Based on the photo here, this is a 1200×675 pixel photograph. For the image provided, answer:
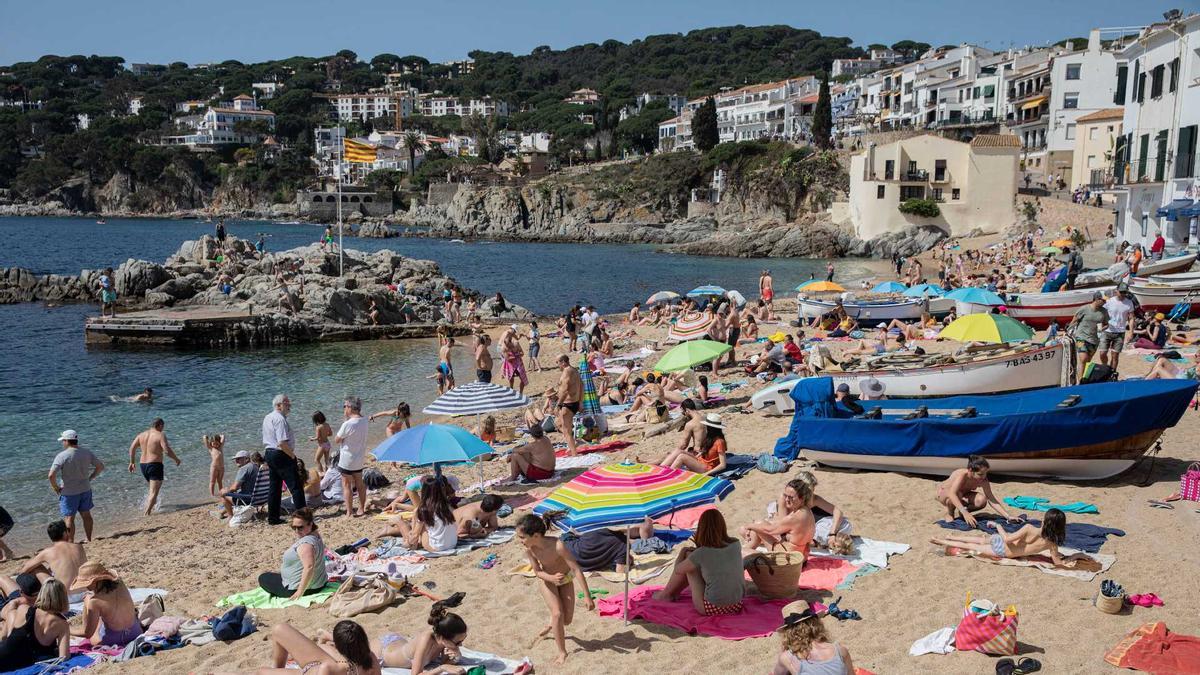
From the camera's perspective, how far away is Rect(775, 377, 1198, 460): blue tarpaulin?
31.7ft

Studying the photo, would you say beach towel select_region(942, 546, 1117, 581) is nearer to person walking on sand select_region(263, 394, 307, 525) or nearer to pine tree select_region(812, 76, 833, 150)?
person walking on sand select_region(263, 394, 307, 525)

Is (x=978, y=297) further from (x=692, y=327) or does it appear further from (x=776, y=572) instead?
(x=776, y=572)

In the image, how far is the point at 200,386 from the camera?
2245 centimetres

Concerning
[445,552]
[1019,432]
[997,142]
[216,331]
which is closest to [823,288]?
[1019,432]

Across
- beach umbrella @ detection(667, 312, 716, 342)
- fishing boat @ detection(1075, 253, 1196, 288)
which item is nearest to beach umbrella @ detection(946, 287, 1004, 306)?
fishing boat @ detection(1075, 253, 1196, 288)

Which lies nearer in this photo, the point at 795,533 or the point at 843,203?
the point at 795,533

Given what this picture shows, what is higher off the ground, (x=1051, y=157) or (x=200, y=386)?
(x=1051, y=157)

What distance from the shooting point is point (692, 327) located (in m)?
20.8

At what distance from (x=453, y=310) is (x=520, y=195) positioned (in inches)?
3135

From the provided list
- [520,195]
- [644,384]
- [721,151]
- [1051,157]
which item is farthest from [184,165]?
[644,384]

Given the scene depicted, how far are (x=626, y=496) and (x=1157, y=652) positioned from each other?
12.8ft

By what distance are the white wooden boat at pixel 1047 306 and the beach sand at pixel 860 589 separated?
33.7ft

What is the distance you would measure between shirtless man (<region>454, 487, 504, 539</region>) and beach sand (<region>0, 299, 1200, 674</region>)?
454 millimetres

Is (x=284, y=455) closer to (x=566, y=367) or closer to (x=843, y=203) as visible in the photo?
(x=566, y=367)
